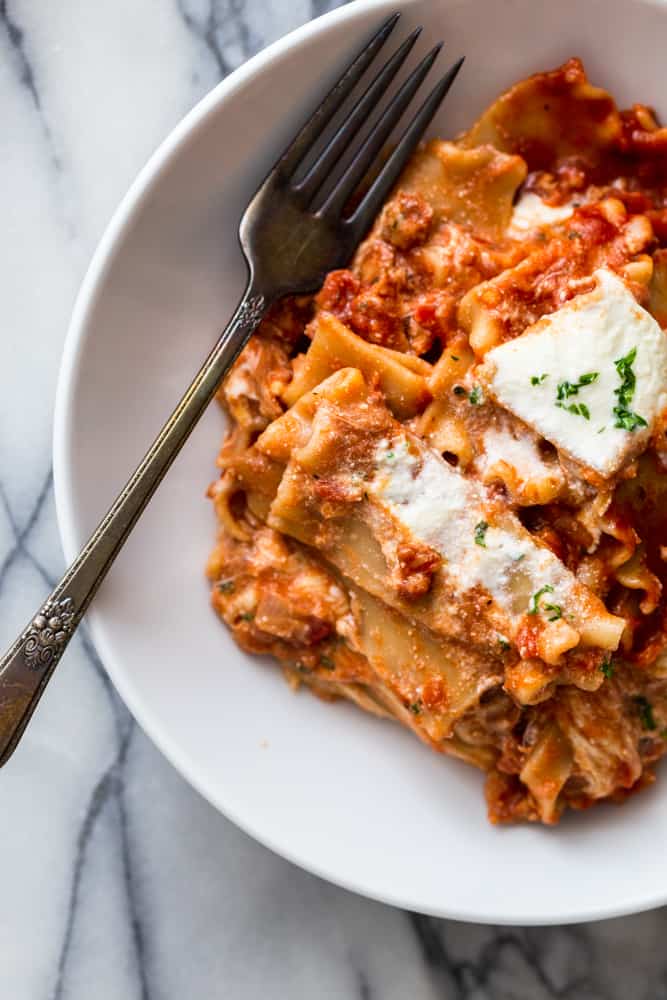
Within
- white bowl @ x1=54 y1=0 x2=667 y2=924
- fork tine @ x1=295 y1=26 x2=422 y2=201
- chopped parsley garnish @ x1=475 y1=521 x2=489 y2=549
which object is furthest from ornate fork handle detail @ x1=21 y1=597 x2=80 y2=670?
fork tine @ x1=295 y1=26 x2=422 y2=201

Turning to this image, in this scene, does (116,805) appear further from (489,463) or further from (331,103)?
(331,103)

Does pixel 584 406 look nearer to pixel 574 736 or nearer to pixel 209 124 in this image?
pixel 574 736

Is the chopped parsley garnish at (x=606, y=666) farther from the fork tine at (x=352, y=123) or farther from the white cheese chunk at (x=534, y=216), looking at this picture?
the fork tine at (x=352, y=123)

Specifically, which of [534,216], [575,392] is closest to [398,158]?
[534,216]

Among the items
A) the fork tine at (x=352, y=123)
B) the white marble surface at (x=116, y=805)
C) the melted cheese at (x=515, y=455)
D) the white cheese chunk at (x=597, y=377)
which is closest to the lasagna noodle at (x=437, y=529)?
the melted cheese at (x=515, y=455)

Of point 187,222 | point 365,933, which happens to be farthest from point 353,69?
point 365,933

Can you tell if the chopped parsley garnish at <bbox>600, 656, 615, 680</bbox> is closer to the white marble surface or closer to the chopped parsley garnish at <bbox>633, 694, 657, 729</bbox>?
the chopped parsley garnish at <bbox>633, 694, 657, 729</bbox>
